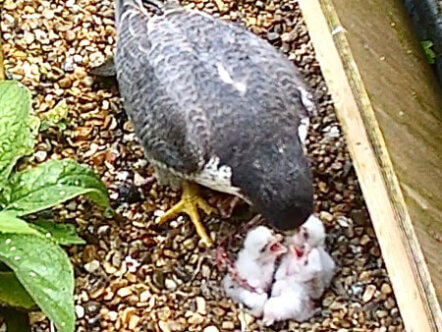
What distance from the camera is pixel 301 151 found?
2.62 metres

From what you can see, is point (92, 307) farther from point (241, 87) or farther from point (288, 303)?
point (241, 87)

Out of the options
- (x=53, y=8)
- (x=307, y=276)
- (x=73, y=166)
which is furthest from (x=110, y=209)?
(x=53, y=8)

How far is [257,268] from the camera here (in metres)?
2.82

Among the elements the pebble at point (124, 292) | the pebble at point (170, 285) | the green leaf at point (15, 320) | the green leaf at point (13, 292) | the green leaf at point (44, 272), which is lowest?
the green leaf at point (15, 320)

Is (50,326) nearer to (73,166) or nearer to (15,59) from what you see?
(73,166)

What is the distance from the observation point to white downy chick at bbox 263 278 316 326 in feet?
9.04

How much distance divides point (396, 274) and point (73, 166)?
92 cm

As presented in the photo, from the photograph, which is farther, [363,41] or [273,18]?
[273,18]

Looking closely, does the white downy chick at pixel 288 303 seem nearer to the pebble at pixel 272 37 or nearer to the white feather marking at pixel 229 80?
the white feather marking at pixel 229 80

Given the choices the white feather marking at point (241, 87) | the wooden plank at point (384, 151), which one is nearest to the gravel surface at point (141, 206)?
the wooden plank at point (384, 151)

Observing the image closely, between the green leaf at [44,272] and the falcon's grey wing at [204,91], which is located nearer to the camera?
the green leaf at [44,272]

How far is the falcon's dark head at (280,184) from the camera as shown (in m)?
2.52

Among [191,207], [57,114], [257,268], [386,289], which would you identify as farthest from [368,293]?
[57,114]

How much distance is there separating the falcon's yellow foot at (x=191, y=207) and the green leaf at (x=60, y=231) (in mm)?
326
